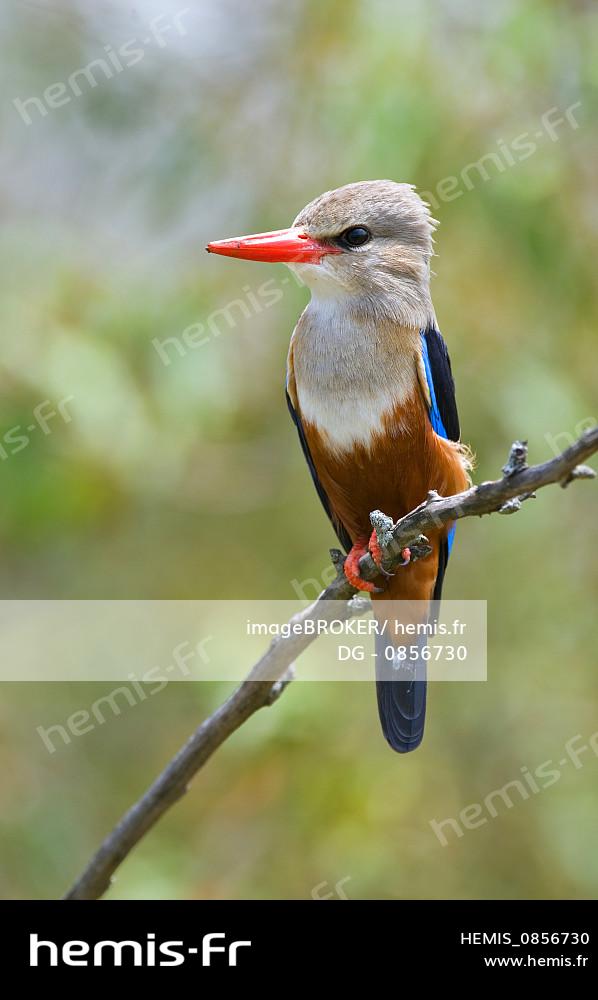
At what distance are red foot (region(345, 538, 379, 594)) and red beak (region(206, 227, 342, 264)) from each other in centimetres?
83

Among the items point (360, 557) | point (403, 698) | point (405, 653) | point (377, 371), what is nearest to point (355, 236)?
point (377, 371)

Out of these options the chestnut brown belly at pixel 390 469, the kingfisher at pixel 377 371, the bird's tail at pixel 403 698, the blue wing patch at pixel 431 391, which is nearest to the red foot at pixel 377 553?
the kingfisher at pixel 377 371

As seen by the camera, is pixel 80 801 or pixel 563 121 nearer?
pixel 563 121

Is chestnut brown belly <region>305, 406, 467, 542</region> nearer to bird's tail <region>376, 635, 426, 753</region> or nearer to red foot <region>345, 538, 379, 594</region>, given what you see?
red foot <region>345, 538, 379, 594</region>

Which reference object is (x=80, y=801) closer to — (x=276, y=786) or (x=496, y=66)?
(x=276, y=786)

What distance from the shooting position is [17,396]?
14.7 ft

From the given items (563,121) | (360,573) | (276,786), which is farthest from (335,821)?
(563,121)

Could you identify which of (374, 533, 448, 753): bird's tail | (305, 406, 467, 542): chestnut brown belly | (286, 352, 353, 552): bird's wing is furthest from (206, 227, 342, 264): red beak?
(374, 533, 448, 753): bird's tail

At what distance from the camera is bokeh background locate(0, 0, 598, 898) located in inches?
178

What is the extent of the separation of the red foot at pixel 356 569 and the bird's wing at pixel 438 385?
0.41 meters

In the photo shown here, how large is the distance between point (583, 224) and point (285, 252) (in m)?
2.14

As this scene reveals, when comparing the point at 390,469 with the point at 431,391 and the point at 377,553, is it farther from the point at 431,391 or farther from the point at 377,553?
the point at 377,553

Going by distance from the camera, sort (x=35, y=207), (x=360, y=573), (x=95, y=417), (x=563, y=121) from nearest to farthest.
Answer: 1. (x=360, y=573)
2. (x=95, y=417)
3. (x=563, y=121)
4. (x=35, y=207)

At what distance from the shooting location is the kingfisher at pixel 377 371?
10.2 feet
